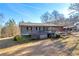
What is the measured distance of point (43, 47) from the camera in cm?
256

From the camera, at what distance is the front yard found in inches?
99.7

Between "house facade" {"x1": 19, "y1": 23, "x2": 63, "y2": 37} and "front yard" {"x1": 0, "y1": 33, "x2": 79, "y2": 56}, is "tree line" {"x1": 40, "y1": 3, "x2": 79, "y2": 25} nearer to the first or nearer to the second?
"house facade" {"x1": 19, "y1": 23, "x2": 63, "y2": 37}

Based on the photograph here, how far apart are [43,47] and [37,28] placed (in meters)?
0.23

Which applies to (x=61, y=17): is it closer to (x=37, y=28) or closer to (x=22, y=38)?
(x=37, y=28)

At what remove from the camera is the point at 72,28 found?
2.56 metres

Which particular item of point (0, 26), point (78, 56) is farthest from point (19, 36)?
point (78, 56)

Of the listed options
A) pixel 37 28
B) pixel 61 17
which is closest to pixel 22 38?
pixel 37 28

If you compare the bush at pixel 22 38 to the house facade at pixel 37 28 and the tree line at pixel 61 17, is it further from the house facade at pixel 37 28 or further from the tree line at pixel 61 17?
the tree line at pixel 61 17

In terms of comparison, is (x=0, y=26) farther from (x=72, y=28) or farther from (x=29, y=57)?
(x=72, y=28)

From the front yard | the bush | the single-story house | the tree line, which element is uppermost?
the tree line

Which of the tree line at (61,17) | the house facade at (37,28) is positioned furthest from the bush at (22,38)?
the tree line at (61,17)

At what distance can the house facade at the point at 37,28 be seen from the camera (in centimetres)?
254

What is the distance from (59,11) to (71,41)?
1.25ft

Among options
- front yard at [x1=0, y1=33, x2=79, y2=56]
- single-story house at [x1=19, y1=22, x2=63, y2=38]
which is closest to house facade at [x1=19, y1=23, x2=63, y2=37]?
single-story house at [x1=19, y1=22, x2=63, y2=38]
